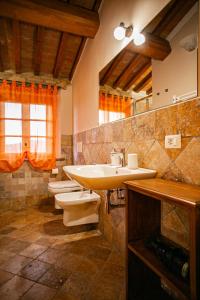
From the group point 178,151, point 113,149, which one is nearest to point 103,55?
point 113,149

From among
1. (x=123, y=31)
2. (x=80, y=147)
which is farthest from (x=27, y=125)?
(x=123, y=31)

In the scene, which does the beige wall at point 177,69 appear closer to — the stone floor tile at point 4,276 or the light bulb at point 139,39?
the light bulb at point 139,39

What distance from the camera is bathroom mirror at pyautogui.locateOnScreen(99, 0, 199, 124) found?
1020 millimetres

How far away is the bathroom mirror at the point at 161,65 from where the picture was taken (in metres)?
1.02

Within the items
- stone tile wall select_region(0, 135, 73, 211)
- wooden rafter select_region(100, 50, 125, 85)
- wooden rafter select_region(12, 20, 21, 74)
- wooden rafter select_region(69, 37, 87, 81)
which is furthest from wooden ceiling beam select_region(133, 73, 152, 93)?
stone tile wall select_region(0, 135, 73, 211)

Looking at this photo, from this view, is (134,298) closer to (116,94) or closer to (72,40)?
(116,94)

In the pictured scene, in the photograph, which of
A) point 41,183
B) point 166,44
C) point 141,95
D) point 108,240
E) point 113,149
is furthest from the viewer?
point 41,183

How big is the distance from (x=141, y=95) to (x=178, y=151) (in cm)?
66

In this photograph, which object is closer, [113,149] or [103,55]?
[113,149]

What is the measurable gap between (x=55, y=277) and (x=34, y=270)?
8.5 inches

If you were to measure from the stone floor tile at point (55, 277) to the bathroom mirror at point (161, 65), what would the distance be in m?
1.50

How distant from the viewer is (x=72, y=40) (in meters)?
2.71

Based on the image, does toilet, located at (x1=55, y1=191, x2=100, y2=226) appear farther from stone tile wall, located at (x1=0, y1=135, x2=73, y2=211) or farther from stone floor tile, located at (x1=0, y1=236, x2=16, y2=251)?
stone tile wall, located at (x1=0, y1=135, x2=73, y2=211)

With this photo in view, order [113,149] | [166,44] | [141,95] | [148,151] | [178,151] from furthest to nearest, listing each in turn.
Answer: [113,149] → [141,95] → [148,151] → [166,44] → [178,151]
